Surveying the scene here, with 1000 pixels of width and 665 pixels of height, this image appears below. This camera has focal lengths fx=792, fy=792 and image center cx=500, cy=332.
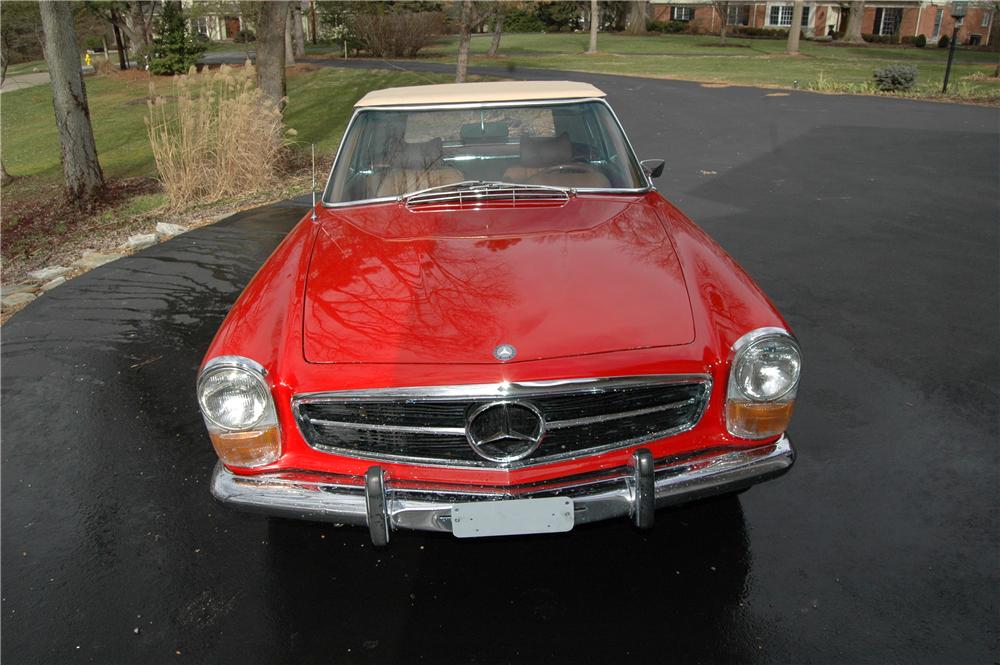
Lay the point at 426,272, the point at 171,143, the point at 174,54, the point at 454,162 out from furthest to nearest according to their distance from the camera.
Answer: the point at 174,54 < the point at 171,143 < the point at 454,162 < the point at 426,272

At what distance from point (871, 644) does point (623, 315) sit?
1.34 m

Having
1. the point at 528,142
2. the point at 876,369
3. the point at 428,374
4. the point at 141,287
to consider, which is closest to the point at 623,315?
the point at 428,374

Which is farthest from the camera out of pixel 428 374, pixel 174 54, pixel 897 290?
pixel 174 54

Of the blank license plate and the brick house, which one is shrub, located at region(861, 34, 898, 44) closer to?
the brick house

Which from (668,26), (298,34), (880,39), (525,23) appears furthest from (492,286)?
(525,23)

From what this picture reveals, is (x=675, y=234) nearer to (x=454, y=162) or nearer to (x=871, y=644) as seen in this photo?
(x=454, y=162)

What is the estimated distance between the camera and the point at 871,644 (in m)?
2.58

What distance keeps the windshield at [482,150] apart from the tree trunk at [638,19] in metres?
51.7

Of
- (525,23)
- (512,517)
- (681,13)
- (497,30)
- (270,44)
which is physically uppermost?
(681,13)

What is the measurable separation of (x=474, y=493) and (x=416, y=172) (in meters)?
1.96

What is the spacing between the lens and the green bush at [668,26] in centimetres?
5222

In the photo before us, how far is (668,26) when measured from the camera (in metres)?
52.6

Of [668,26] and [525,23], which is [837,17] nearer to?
[668,26]

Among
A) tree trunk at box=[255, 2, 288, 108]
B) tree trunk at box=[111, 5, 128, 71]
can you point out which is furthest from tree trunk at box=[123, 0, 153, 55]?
tree trunk at box=[255, 2, 288, 108]
